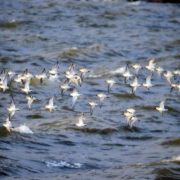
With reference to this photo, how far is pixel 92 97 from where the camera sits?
55.8 ft

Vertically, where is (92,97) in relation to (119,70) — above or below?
above

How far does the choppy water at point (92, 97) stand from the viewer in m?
10.9

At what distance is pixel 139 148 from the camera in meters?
12.4

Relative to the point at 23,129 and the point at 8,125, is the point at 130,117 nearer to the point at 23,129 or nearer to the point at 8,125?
the point at 23,129

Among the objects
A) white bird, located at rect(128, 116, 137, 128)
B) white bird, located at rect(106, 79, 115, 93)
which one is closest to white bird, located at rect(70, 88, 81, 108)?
white bird, located at rect(106, 79, 115, 93)

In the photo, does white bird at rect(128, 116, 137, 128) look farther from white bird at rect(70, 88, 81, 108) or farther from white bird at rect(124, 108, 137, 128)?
white bird at rect(70, 88, 81, 108)

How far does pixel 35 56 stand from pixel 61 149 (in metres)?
10.5

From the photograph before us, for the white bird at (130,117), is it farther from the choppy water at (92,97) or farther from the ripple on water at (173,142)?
the ripple on water at (173,142)

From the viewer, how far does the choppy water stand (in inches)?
427

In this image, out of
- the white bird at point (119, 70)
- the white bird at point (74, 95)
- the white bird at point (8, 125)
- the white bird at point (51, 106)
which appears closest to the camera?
the white bird at point (8, 125)

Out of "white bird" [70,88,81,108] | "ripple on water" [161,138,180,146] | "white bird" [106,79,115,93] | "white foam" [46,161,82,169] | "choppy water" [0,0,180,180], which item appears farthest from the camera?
"white bird" [106,79,115,93]

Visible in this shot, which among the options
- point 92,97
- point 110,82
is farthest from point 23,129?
point 92,97

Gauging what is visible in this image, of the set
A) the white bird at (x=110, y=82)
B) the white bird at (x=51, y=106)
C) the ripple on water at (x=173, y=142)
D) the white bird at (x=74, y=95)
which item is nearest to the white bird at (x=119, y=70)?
the white bird at (x=110, y=82)

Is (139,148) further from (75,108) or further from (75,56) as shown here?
(75,56)
